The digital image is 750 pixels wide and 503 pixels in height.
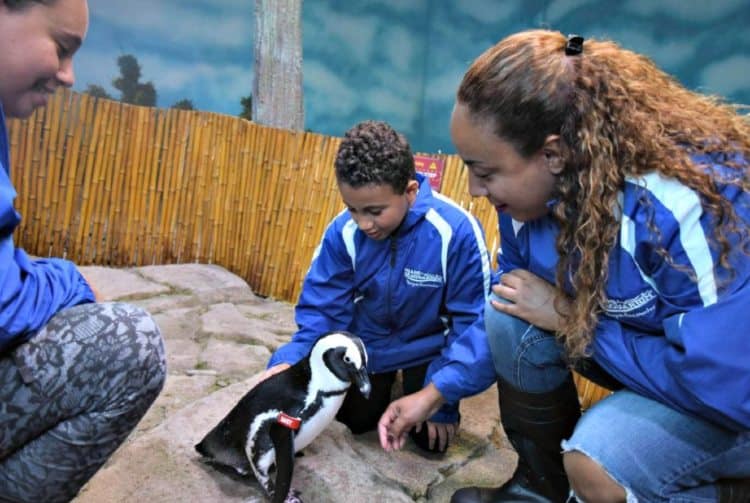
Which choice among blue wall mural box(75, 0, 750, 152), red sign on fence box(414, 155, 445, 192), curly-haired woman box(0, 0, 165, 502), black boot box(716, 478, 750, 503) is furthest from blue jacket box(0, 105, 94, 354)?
blue wall mural box(75, 0, 750, 152)

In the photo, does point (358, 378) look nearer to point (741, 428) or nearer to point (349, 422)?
point (349, 422)

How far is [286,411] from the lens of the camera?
1608 millimetres

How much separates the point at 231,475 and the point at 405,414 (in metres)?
0.49

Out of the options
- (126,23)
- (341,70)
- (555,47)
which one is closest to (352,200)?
(555,47)

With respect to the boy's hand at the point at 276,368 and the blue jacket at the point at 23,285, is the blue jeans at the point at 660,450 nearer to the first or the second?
the boy's hand at the point at 276,368

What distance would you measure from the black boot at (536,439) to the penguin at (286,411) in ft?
1.21

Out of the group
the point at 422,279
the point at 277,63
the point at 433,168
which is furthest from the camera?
the point at 277,63

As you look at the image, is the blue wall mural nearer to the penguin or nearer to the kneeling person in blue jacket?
the kneeling person in blue jacket

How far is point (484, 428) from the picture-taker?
7.25 feet

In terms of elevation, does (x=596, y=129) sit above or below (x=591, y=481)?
above

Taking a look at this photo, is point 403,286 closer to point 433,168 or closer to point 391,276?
point 391,276

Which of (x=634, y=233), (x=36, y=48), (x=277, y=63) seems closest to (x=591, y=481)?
(x=634, y=233)

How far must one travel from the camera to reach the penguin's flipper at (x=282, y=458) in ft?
4.74

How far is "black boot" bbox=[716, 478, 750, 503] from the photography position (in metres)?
1.22
